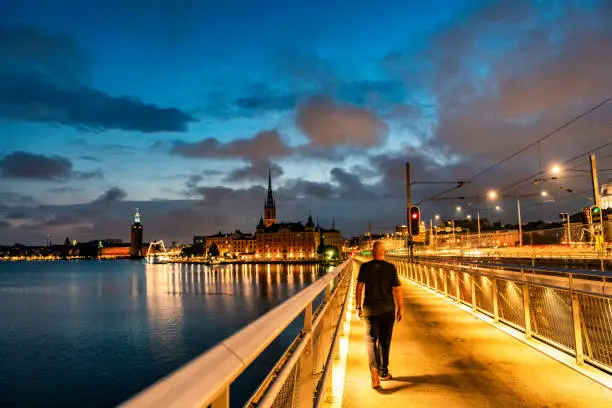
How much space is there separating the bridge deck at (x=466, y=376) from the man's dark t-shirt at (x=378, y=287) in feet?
3.19

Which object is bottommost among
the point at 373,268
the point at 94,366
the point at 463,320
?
the point at 94,366

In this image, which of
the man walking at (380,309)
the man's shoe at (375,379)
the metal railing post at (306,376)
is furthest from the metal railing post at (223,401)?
the man walking at (380,309)

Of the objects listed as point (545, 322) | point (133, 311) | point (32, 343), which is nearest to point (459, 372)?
point (545, 322)

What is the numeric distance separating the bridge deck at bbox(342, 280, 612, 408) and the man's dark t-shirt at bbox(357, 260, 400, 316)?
0.97 m

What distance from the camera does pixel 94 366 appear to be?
32.0 m

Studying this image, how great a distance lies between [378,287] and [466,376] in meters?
1.78

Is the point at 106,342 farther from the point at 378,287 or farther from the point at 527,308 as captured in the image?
the point at 378,287

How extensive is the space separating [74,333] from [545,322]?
1695 inches

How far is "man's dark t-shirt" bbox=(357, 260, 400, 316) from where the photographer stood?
265 inches

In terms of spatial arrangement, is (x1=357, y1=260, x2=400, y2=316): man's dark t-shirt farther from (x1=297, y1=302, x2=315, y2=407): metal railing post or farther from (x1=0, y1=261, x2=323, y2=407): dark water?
(x1=0, y1=261, x2=323, y2=407): dark water

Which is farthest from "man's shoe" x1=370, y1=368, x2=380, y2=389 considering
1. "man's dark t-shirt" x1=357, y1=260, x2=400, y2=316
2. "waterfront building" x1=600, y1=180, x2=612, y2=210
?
"waterfront building" x1=600, y1=180, x2=612, y2=210

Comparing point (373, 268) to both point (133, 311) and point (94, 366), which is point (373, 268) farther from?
point (133, 311)

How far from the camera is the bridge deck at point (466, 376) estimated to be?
18.9 ft

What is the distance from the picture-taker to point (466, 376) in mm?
6902
